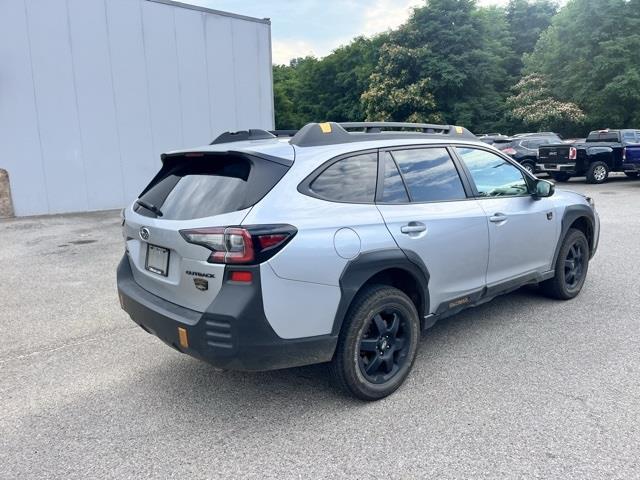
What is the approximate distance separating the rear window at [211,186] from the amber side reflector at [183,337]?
2.19 feet

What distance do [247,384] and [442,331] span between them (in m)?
1.85

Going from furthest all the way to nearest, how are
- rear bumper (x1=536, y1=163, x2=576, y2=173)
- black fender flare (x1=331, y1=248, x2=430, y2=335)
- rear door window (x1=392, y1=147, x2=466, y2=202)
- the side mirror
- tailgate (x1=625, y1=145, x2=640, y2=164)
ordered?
1. rear bumper (x1=536, y1=163, x2=576, y2=173)
2. tailgate (x1=625, y1=145, x2=640, y2=164)
3. the side mirror
4. rear door window (x1=392, y1=147, x2=466, y2=202)
5. black fender flare (x1=331, y1=248, x2=430, y2=335)

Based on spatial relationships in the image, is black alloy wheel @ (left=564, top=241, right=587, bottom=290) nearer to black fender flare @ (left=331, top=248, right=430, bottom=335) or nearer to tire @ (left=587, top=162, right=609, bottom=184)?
black fender flare @ (left=331, top=248, right=430, bottom=335)

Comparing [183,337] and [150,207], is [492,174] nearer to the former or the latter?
[150,207]

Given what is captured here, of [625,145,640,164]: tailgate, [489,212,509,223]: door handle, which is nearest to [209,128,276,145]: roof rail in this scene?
[489,212,509,223]: door handle

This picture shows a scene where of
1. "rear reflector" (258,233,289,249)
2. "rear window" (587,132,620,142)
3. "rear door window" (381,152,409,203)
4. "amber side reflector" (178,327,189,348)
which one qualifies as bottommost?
"amber side reflector" (178,327,189,348)

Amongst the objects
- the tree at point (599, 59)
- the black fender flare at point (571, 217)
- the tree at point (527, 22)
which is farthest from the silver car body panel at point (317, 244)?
the tree at point (527, 22)

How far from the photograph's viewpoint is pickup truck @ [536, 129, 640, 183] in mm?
16833

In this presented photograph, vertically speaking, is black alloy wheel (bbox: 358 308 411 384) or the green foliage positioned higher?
the green foliage

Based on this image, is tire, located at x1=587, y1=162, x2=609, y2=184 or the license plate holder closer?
the license plate holder

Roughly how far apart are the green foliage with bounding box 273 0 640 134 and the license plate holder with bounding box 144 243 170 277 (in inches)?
1185

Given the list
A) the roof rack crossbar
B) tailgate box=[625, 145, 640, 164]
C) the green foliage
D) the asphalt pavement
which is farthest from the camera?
the green foliage

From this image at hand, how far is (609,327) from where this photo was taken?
4410 mm

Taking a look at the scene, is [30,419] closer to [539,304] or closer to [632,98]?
[539,304]
